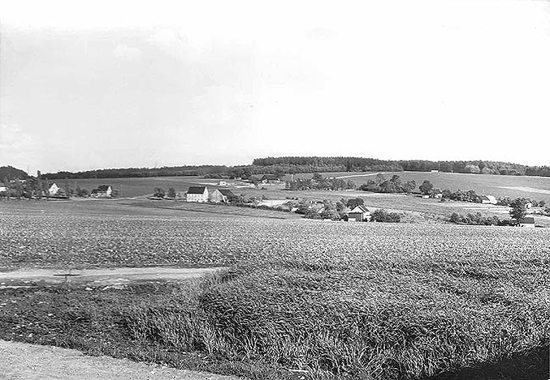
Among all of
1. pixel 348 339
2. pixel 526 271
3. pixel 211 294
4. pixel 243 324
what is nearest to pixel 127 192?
pixel 211 294

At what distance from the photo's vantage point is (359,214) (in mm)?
8445

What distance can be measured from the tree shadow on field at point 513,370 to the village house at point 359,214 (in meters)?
3.21

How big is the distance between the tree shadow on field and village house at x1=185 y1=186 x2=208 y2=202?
174 inches

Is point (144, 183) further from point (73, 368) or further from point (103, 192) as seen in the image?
point (73, 368)

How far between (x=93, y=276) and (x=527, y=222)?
664 cm

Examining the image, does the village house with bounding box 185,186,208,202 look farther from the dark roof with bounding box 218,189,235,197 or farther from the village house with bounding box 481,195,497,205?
the village house with bounding box 481,195,497,205

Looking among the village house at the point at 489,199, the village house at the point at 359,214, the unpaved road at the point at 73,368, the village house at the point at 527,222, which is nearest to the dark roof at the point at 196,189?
the village house at the point at 359,214

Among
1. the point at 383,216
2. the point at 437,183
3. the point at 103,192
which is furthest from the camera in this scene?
the point at 103,192

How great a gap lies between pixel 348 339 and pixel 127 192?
14.7ft

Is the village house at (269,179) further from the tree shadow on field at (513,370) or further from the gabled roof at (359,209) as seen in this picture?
the tree shadow on field at (513,370)

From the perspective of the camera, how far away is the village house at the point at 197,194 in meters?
8.53

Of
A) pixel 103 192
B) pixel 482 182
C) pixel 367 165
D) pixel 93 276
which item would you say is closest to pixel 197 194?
pixel 103 192

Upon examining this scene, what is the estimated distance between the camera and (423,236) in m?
8.55

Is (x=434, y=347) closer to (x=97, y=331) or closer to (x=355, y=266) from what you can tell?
(x=355, y=266)
